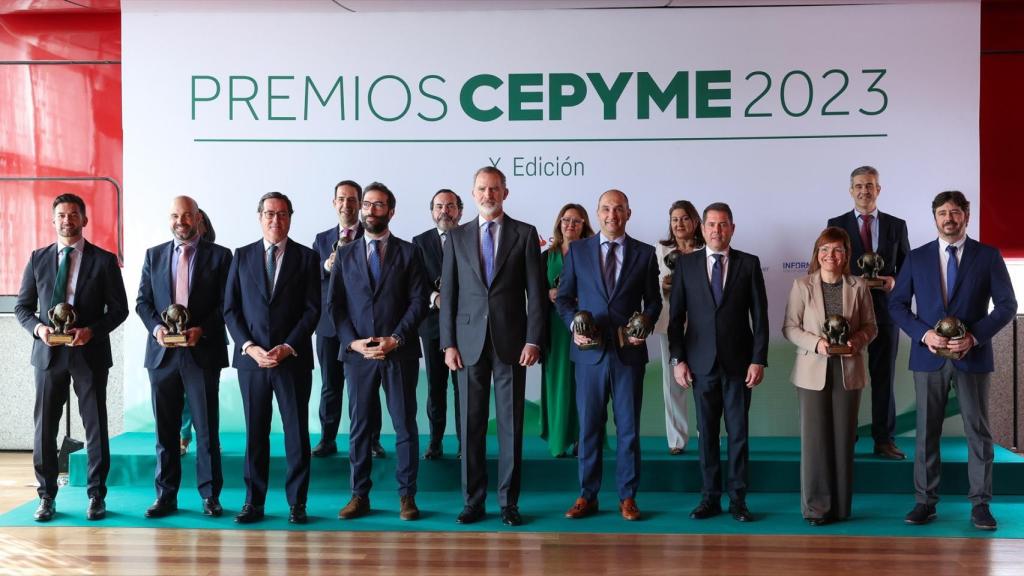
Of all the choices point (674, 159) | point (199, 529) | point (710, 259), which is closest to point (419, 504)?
point (199, 529)

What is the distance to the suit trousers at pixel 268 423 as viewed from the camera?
5.17 metres

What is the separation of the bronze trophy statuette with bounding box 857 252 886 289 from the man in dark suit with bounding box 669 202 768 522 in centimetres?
94

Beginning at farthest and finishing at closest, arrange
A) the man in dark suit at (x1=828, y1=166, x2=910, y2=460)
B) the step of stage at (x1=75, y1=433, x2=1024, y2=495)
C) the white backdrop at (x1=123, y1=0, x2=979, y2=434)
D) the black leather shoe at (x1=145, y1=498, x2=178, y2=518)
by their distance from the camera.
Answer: the white backdrop at (x1=123, y1=0, x2=979, y2=434)
the man in dark suit at (x1=828, y1=166, x2=910, y2=460)
the step of stage at (x1=75, y1=433, x2=1024, y2=495)
the black leather shoe at (x1=145, y1=498, x2=178, y2=518)

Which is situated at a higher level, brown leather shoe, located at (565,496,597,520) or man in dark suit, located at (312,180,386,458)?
man in dark suit, located at (312,180,386,458)

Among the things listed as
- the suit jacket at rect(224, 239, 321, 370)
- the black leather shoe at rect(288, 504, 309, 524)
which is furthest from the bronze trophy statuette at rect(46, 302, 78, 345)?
the black leather shoe at rect(288, 504, 309, 524)

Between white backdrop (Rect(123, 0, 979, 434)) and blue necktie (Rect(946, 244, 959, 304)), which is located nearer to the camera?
blue necktie (Rect(946, 244, 959, 304))

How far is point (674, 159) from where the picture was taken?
6.78 metres

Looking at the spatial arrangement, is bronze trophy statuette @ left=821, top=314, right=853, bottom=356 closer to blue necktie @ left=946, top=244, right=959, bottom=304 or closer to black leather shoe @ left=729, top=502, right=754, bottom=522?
blue necktie @ left=946, top=244, right=959, bottom=304

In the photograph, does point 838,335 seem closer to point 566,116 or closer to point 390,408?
point 390,408

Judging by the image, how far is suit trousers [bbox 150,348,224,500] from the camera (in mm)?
5254

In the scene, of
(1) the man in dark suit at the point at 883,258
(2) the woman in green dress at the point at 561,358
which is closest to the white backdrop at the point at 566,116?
(1) the man in dark suit at the point at 883,258

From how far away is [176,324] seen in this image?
5082mm

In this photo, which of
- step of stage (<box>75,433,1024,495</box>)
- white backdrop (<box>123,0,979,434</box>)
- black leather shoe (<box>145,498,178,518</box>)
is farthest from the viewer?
white backdrop (<box>123,0,979,434</box>)

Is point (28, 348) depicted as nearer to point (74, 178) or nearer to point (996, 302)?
point (74, 178)
